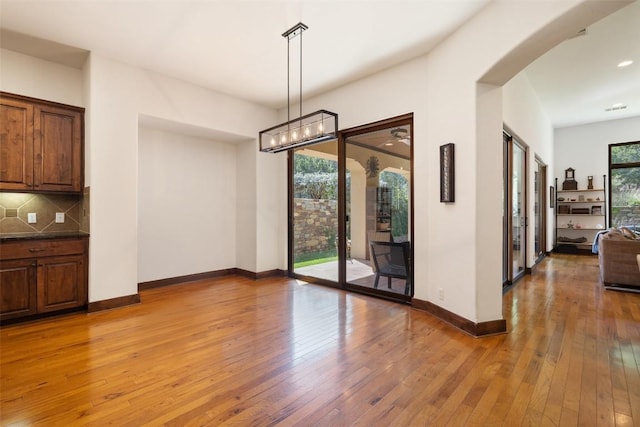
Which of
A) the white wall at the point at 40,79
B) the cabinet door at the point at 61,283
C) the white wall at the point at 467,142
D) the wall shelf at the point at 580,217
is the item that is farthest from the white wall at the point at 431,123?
the wall shelf at the point at 580,217

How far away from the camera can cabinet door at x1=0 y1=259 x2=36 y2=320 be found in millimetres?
3283

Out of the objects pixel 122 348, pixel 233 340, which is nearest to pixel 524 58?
pixel 233 340

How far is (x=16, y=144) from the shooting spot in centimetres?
359

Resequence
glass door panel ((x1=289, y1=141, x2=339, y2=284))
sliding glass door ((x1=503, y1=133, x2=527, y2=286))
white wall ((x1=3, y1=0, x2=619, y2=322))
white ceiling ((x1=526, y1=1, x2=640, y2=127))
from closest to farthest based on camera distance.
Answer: white wall ((x1=3, y1=0, x2=619, y2=322)) → white ceiling ((x1=526, y1=1, x2=640, y2=127)) → sliding glass door ((x1=503, y1=133, x2=527, y2=286)) → glass door panel ((x1=289, y1=141, x2=339, y2=284))

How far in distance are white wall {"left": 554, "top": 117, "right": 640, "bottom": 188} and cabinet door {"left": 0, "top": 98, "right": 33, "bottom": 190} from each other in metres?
12.1

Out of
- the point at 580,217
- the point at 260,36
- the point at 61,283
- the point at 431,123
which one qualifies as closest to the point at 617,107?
the point at 580,217

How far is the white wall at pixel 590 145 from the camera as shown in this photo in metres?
8.08

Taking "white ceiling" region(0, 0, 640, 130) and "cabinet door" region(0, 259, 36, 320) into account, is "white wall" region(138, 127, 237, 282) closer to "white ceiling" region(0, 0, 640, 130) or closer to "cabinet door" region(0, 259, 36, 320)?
"white ceiling" region(0, 0, 640, 130)

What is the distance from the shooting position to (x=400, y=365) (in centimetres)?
248

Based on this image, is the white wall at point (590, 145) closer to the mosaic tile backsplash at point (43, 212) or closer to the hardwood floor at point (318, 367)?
the hardwood floor at point (318, 367)

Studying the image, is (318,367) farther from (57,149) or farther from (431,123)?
(57,149)

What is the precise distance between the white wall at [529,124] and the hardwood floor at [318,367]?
8.38 ft

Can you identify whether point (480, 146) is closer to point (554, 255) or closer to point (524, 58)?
point (524, 58)

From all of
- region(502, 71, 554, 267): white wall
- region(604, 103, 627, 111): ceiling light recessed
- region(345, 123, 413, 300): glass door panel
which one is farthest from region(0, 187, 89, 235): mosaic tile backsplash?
region(604, 103, 627, 111): ceiling light recessed
